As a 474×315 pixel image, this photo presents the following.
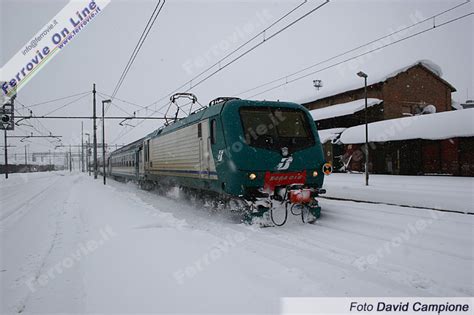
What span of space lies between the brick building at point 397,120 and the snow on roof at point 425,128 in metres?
0.13

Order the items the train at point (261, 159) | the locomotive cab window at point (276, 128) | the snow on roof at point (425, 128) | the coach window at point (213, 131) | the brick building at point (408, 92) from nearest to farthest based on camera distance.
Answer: the train at point (261, 159), the locomotive cab window at point (276, 128), the coach window at point (213, 131), the snow on roof at point (425, 128), the brick building at point (408, 92)

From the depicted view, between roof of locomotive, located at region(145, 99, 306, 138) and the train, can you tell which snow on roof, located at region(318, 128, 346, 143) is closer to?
roof of locomotive, located at region(145, 99, 306, 138)

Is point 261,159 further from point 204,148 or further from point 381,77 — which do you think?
point 381,77

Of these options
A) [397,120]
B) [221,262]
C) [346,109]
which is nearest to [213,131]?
[221,262]

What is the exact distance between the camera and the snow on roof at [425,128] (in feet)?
58.2

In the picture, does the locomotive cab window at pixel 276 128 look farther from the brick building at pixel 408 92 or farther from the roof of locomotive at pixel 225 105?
the brick building at pixel 408 92

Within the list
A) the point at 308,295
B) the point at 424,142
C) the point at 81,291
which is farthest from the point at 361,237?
the point at 424,142

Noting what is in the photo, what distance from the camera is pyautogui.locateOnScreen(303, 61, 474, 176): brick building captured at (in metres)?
20.5

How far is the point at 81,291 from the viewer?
4.16m

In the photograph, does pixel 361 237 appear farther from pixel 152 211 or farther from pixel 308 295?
pixel 152 211

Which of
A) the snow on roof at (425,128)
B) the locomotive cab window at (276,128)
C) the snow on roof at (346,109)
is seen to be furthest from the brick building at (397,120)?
the locomotive cab window at (276,128)

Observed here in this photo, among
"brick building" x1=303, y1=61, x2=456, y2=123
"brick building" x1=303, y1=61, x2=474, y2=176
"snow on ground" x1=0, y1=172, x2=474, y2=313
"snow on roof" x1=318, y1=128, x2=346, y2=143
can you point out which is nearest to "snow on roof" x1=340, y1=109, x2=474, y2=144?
"brick building" x1=303, y1=61, x2=474, y2=176

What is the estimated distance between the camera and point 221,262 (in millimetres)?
5160

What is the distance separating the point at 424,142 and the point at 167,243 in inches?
818
